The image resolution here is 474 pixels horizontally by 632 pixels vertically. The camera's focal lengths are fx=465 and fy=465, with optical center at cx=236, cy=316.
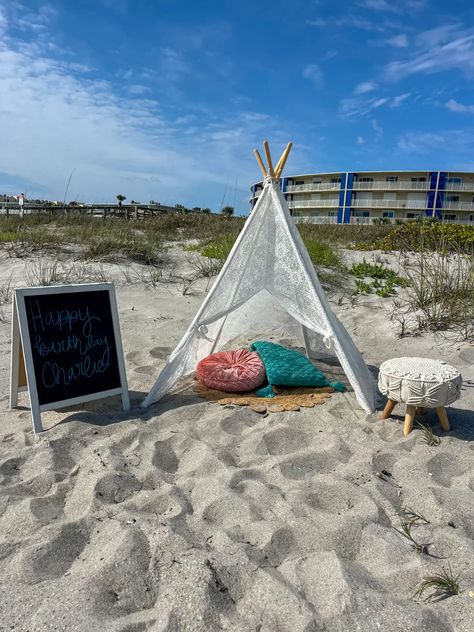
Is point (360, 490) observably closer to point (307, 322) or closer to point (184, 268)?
point (307, 322)

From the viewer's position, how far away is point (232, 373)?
148 inches

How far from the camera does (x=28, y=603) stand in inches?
64.4

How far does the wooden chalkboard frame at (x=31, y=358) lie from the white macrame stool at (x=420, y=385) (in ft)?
6.00

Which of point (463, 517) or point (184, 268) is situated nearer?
point (463, 517)

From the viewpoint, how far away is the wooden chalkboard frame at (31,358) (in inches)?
119

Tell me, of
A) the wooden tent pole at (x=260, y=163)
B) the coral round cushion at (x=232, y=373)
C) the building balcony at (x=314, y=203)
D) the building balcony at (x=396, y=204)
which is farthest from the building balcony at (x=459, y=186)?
the coral round cushion at (x=232, y=373)

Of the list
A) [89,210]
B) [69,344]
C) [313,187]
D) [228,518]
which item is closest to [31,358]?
[69,344]

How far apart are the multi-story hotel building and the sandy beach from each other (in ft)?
123

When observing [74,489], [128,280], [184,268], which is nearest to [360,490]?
[74,489]

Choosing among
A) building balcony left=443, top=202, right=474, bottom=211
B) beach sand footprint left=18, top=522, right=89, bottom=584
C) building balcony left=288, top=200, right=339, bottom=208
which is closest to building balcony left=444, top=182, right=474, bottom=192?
building balcony left=443, top=202, right=474, bottom=211

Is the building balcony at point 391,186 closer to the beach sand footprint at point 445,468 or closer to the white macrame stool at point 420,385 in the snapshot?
the white macrame stool at point 420,385

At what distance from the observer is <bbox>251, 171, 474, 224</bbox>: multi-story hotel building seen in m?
41.8

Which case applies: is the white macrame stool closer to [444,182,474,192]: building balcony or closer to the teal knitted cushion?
the teal knitted cushion

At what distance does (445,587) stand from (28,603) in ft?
4.89
